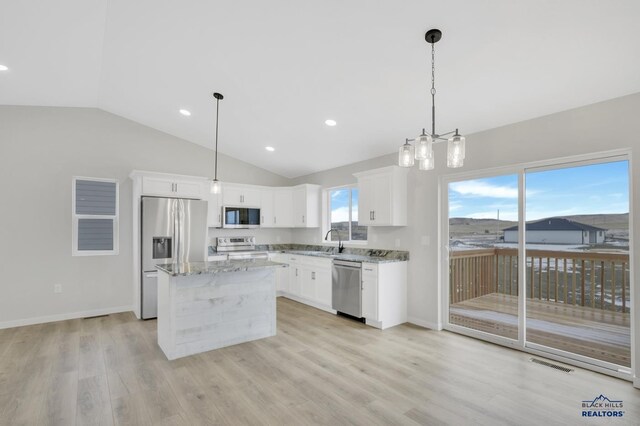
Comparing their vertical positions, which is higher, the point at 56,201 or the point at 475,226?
the point at 56,201

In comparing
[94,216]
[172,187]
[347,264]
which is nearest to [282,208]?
[172,187]

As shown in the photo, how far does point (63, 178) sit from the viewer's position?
4809 mm

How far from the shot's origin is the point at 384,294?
14.3 feet

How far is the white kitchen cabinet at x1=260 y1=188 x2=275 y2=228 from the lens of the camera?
20.9ft

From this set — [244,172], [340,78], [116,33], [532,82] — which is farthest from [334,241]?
[116,33]

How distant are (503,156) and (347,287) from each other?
8.72 feet

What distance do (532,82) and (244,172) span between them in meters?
5.02

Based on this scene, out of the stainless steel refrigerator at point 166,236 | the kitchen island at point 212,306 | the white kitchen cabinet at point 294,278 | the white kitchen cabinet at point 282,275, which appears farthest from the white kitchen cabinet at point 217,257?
the kitchen island at point 212,306

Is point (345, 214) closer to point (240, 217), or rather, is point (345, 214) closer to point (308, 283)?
point (308, 283)

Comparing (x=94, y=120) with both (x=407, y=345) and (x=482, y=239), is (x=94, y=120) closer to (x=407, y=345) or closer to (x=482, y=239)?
(x=407, y=345)

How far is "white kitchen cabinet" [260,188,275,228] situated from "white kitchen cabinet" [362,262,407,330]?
2591 mm

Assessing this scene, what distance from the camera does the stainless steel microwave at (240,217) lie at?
5934 millimetres

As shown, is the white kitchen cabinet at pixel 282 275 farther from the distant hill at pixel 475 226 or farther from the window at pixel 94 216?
the distant hill at pixel 475 226

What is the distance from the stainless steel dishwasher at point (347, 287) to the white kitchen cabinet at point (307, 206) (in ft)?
4.95
